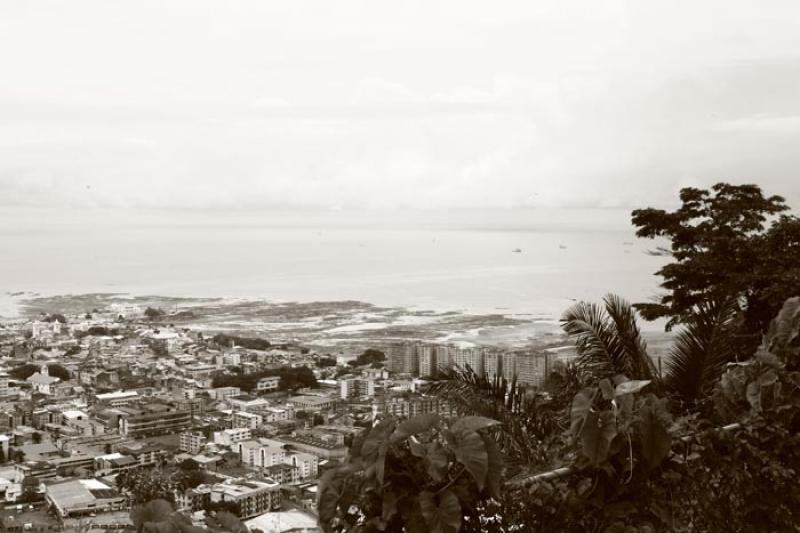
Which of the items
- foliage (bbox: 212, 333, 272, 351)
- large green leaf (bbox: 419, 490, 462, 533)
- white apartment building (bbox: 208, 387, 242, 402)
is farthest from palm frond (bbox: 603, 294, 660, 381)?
foliage (bbox: 212, 333, 272, 351)

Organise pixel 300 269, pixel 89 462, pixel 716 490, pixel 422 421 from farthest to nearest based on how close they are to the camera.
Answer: pixel 300 269 → pixel 89 462 → pixel 716 490 → pixel 422 421

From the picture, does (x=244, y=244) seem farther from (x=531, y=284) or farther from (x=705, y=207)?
(x=705, y=207)

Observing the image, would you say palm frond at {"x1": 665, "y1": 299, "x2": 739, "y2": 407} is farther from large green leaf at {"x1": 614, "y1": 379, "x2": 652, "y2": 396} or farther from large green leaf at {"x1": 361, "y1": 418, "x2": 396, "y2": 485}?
large green leaf at {"x1": 361, "y1": 418, "x2": 396, "y2": 485}

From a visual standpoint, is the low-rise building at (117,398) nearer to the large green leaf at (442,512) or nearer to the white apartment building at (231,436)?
the white apartment building at (231,436)

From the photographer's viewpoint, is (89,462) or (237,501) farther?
(89,462)

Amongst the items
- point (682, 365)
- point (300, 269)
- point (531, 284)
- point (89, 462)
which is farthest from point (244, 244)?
point (682, 365)

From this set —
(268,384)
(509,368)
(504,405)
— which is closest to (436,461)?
(504,405)
